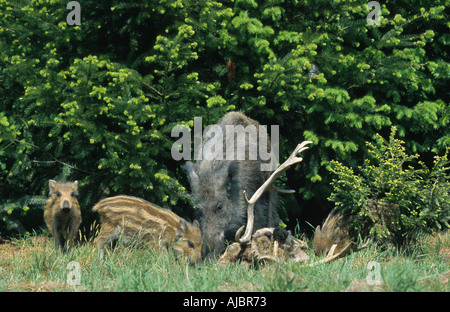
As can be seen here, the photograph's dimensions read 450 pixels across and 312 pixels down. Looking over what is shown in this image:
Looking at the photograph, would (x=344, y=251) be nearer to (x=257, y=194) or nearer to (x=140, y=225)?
(x=257, y=194)

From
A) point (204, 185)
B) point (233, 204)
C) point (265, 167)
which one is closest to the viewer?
point (204, 185)

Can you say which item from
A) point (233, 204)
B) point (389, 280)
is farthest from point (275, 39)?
point (389, 280)

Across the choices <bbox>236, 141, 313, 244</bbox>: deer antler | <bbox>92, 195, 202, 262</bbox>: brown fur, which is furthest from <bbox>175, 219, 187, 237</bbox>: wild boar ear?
<bbox>236, 141, 313, 244</bbox>: deer antler

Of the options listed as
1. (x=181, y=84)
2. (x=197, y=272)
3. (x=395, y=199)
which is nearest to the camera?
(x=197, y=272)

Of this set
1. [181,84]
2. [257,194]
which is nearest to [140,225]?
[257,194]

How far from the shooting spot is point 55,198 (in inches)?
253

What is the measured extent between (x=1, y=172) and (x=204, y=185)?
10.3 feet

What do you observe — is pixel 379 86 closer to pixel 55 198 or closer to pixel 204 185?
pixel 204 185

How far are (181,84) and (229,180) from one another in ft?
4.46

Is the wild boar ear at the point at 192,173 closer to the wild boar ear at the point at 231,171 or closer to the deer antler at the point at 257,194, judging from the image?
the wild boar ear at the point at 231,171

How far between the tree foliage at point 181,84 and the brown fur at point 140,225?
13.7 inches

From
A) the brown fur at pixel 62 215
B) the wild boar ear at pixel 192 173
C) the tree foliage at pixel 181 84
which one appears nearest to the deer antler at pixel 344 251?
the tree foliage at pixel 181 84

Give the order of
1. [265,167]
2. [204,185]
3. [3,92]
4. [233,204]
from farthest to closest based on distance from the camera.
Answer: [3,92] → [265,167] → [233,204] → [204,185]

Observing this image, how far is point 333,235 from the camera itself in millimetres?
6879
